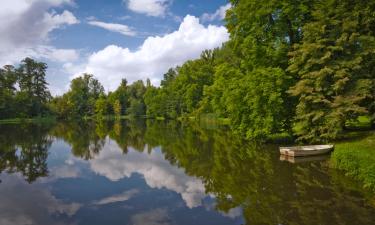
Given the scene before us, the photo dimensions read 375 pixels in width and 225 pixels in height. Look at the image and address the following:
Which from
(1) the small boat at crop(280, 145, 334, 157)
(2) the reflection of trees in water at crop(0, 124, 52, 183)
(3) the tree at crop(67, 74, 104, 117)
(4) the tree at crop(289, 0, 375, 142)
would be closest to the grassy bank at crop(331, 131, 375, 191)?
(1) the small boat at crop(280, 145, 334, 157)

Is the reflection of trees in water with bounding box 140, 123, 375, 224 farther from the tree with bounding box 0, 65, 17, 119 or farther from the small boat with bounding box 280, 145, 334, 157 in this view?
the tree with bounding box 0, 65, 17, 119

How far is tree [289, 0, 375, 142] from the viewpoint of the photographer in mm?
20562

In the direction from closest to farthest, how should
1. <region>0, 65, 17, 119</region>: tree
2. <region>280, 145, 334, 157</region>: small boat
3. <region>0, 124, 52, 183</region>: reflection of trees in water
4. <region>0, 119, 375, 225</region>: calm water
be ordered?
<region>0, 119, 375, 225</region>: calm water < <region>0, 124, 52, 183</region>: reflection of trees in water < <region>280, 145, 334, 157</region>: small boat < <region>0, 65, 17, 119</region>: tree

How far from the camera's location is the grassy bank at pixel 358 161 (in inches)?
539

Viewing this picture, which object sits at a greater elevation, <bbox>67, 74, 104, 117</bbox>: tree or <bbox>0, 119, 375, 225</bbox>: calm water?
<bbox>67, 74, 104, 117</bbox>: tree

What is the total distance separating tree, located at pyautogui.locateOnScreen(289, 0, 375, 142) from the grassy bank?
2535mm

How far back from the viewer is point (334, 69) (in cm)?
2103

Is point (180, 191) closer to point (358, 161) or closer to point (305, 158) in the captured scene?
point (358, 161)

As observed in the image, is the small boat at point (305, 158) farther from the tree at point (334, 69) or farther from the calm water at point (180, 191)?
the tree at point (334, 69)

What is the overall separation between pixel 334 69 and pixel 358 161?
7756 mm

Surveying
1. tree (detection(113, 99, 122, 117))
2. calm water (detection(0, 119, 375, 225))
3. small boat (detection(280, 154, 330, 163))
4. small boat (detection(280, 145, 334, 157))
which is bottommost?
calm water (detection(0, 119, 375, 225))

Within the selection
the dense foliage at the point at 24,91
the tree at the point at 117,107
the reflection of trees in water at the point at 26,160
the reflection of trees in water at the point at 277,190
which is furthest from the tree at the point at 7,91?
the reflection of trees in water at the point at 277,190

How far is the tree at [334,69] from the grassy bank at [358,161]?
99.8 inches

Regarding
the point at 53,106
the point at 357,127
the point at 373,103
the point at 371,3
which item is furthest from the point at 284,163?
the point at 53,106
